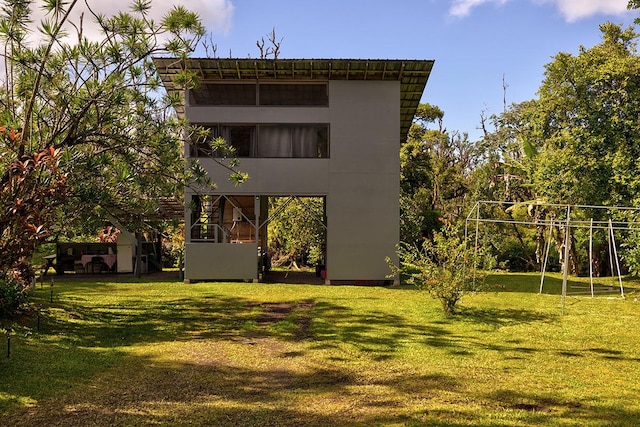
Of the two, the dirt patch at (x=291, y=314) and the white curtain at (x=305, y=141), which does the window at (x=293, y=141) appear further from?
the dirt patch at (x=291, y=314)

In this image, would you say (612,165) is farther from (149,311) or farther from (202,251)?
(149,311)

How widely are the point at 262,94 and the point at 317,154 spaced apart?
2978mm

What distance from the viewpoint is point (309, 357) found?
789 centimetres

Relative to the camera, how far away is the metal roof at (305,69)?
1658 centimetres

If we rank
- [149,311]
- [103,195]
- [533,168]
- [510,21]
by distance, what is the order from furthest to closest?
[533,168] < [510,21] < [149,311] < [103,195]

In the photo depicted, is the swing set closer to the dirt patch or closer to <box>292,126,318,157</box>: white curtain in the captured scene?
the dirt patch

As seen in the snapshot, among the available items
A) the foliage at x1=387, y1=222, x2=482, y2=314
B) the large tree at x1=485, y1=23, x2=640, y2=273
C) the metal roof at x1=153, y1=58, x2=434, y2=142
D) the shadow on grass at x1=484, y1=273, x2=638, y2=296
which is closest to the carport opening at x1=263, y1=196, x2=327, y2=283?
the metal roof at x1=153, y1=58, x2=434, y2=142

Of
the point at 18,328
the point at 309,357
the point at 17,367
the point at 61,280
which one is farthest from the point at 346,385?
the point at 61,280

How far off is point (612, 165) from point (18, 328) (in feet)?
62.2

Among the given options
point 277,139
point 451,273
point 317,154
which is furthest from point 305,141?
point 451,273

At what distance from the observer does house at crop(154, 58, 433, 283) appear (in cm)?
1747

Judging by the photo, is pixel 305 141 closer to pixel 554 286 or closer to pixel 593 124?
pixel 554 286

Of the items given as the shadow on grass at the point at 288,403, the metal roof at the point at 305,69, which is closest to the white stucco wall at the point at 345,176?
the metal roof at the point at 305,69

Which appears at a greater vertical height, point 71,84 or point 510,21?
point 510,21
